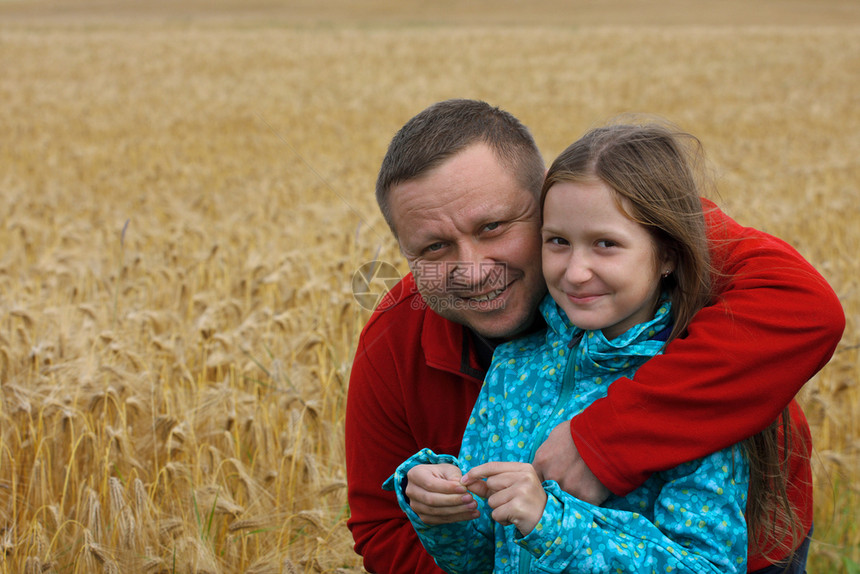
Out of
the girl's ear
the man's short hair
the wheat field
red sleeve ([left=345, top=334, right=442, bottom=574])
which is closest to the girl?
the girl's ear

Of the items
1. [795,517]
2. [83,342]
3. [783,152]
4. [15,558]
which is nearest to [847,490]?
[795,517]

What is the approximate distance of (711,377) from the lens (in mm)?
1479

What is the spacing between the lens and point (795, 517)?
178 centimetres

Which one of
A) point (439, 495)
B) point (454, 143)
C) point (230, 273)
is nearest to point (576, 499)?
point (439, 495)

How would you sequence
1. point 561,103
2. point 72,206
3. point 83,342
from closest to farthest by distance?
point 83,342, point 72,206, point 561,103

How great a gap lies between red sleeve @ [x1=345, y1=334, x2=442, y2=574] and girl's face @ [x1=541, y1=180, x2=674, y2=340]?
62 cm

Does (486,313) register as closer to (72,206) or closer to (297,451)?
(297,451)

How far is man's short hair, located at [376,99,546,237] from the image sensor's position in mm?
1846

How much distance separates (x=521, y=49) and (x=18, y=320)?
2388cm

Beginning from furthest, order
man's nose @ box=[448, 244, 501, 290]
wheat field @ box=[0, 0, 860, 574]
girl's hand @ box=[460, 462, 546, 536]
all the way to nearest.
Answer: wheat field @ box=[0, 0, 860, 574]
man's nose @ box=[448, 244, 501, 290]
girl's hand @ box=[460, 462, 546, 536]

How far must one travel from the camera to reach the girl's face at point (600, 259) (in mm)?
1571

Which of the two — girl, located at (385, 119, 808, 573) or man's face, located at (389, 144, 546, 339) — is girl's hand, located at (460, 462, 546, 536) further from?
man's face, located at (389, 144, 546, 339)

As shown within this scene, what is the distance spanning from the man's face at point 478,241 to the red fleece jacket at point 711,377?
0.48 feet

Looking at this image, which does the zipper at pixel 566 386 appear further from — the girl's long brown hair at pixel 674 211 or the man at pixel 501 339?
the girl's long brown hair at pixel 674 211
